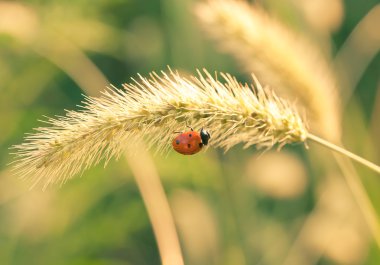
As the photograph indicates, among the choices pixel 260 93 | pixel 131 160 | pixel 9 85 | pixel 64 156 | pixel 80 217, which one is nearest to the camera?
pixel 64 156

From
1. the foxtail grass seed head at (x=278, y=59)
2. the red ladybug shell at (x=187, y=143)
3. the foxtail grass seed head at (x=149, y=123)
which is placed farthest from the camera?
the foxtail grass seed head at (x=278, y=59)

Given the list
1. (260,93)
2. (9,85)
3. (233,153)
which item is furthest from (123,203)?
(260,93)

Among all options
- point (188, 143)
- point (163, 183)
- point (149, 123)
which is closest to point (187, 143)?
point (188, 143)

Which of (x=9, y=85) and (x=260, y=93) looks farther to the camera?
(x=9, y=85)

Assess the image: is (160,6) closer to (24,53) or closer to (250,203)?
(24,53)

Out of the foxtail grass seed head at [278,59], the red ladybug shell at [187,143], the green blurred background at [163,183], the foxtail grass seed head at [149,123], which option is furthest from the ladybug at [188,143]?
the green blurred background at [163,183]

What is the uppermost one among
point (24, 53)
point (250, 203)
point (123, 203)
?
point (24, 53)

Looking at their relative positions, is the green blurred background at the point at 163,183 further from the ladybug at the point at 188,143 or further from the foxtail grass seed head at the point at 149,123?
the foxtail grass seed head at the point at 149,123

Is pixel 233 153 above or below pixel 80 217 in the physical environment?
above

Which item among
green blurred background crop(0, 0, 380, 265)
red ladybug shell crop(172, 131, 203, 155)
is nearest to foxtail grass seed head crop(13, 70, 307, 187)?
red ladybug shell crop(172, 131, 203, 155)
